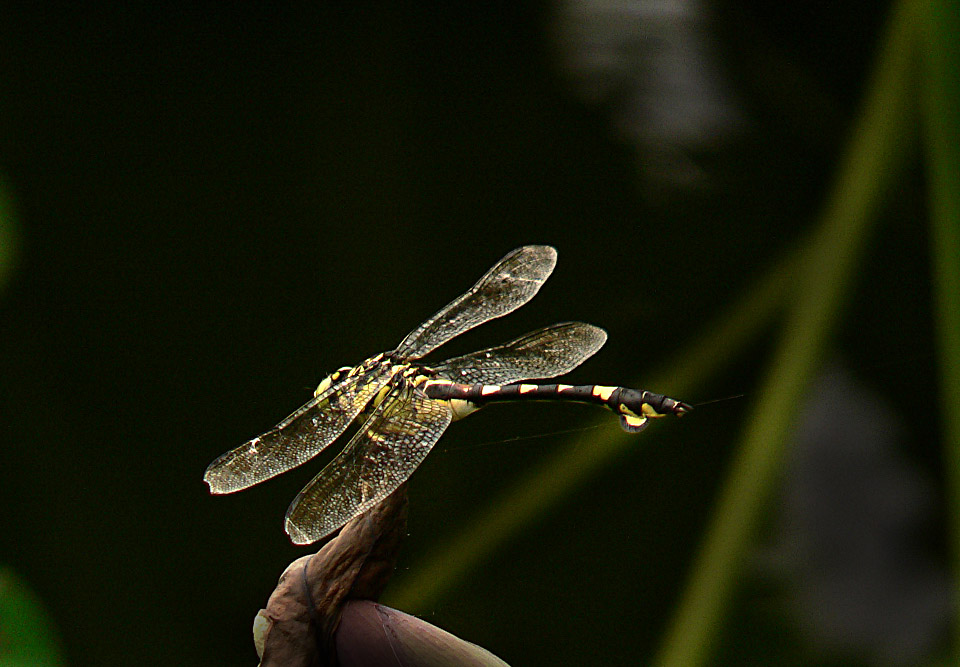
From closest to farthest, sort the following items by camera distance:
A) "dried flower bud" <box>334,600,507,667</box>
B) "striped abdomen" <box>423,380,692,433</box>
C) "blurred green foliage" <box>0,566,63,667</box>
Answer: "dried flower bud" <box>334,600,507,667</box> → "striped abdomen" <box>423,380,692,433</box> → "blurred green foliage" <box>0,566,63,667</box>

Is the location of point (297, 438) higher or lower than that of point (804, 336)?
higher

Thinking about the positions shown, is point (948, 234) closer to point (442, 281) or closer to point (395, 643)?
point (442, 281)

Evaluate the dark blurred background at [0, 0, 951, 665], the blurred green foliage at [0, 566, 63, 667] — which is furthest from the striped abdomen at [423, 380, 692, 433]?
the blurred green foliage at [0, 566, 63, 667]

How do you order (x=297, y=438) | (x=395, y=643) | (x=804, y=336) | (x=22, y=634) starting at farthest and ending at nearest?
(x=804, y=336) → (x=22, y=634) → (x=297, y=438) → (x=395, y=643)

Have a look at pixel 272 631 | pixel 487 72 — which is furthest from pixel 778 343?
pixel 272 631

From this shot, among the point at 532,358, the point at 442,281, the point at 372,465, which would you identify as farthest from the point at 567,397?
the point at 442,281

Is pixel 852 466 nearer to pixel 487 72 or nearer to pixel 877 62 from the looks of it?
pixel 877 62

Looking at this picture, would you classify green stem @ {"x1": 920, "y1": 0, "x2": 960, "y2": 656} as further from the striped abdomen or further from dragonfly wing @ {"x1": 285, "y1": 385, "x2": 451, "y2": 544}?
dragonfly wing @ {"x1": 285, "y1": 385, "x2": 451, "y2": 544}
